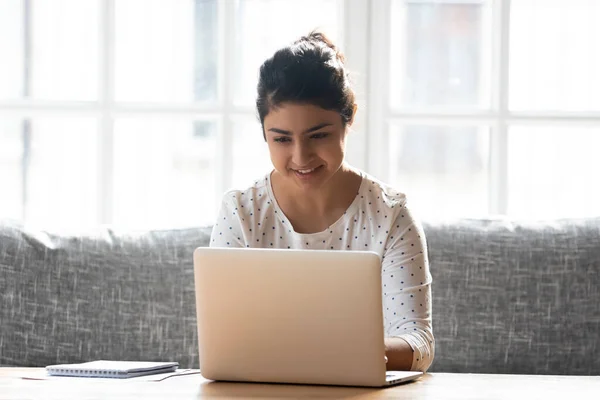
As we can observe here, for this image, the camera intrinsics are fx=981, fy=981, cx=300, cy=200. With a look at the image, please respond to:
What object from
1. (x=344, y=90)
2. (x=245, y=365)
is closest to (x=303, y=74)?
(x=344, y=90)

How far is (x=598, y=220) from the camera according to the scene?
2.56 metres

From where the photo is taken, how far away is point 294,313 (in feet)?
5.16

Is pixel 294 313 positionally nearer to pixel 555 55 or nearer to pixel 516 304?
pixel 516 304

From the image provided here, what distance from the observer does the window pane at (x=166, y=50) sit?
2992 mm

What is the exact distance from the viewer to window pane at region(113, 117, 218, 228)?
118 inches

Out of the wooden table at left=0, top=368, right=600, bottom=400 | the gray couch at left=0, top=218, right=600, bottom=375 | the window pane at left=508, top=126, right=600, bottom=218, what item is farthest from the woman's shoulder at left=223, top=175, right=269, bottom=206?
the window pane at left=508, top=126, right=600, bottom=218

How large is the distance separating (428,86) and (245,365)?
157 centimetres

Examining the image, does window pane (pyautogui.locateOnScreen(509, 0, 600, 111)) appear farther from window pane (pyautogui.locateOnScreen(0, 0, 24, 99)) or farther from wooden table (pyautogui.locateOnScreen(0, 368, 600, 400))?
window pane (pyautogui.locateOnScreen(0, 0, 24, 99))

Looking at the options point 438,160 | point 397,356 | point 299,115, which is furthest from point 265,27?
point 397,356

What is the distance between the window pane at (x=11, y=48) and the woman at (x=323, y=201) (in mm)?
1061

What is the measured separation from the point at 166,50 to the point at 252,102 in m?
0.31

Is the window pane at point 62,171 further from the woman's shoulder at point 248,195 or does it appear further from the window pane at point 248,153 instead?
the woman's shoulder at point 248,195

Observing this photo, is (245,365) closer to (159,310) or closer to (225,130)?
(159,310)

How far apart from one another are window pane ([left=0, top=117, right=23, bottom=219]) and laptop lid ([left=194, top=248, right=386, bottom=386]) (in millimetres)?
1557
